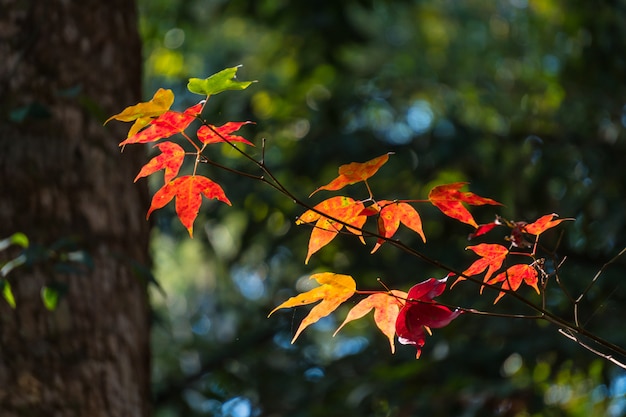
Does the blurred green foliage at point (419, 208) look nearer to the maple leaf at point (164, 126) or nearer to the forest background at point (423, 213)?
the forest background at point (423, 213)

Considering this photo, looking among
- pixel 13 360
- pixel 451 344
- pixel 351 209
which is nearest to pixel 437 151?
pixel 451 344

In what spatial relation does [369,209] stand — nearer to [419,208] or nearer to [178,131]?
[178,131]

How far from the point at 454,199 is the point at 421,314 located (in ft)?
0.33

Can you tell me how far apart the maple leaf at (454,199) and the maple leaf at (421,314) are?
0.06m

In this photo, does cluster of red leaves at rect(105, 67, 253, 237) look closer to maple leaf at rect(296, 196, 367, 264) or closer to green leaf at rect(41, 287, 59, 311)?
maple leaf at rect(296, 196, 367, 264)

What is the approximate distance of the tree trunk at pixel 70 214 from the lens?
1255mm

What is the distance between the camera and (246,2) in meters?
3.18

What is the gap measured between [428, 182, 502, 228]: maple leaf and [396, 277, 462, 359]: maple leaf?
6cm

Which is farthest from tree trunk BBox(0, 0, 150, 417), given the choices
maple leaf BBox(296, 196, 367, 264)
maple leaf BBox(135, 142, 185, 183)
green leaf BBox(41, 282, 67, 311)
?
maple leaf BBox(296, 196, 367, 264)

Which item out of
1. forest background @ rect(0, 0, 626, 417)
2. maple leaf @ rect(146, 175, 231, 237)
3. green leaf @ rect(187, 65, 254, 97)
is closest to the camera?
green leaf @ rect(187, 65, 254, 97)

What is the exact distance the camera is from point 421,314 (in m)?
0.72

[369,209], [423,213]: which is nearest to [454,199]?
[369,209]

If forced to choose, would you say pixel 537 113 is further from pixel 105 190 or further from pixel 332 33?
pixel 105 190

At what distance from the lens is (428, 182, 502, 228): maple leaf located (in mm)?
704
